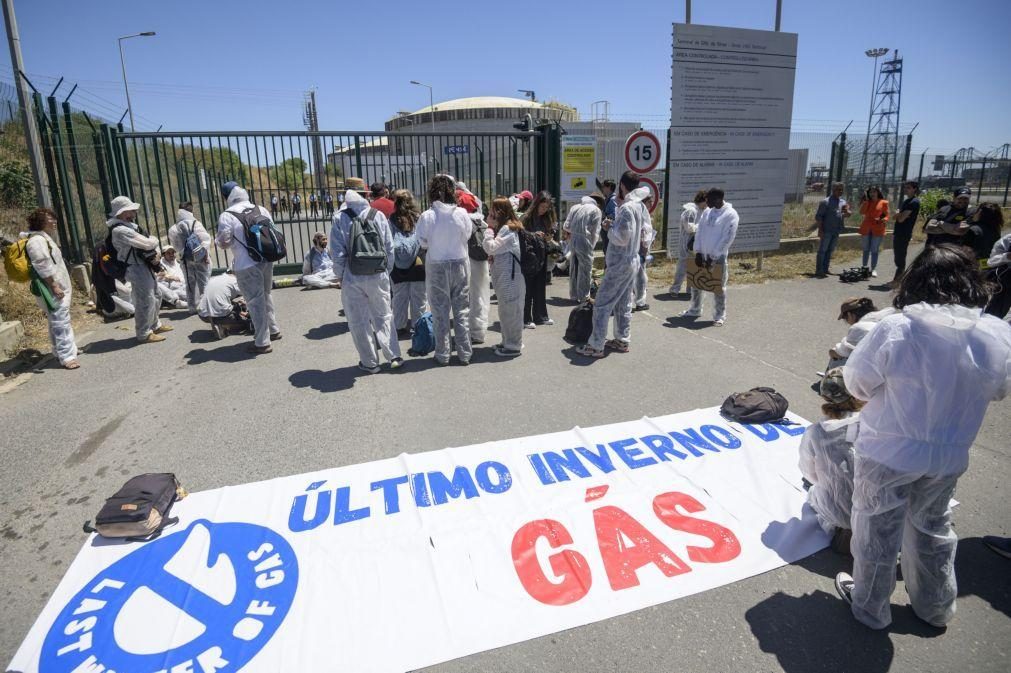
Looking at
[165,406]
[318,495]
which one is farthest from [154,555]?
[165,406]

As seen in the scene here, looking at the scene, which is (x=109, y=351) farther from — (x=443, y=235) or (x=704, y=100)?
(x=704, y=100)

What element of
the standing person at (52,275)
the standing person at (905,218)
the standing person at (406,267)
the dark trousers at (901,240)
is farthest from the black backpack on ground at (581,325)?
the dark trousers at (901,240)

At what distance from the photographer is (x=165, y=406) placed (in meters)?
5.20

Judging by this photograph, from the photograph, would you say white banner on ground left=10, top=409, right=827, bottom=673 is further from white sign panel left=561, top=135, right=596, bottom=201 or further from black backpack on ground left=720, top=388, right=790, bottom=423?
white sign panel left=561, top=135, right=596, bottom=201

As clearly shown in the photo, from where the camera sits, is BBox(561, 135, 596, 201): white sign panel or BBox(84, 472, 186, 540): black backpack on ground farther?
BBox(561, 135, 596, 201): white sign panel

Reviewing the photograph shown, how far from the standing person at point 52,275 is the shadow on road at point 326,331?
258 centimetres

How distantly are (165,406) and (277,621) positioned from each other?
3.44 metres

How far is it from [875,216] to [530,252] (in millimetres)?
7164

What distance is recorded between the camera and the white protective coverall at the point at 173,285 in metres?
8.96

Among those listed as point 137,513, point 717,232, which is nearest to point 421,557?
point 137,513

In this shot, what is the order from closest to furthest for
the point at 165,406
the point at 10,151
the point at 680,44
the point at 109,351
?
the point at 165,406
the point at 109,351
the point at 680,44
the point at 10,151

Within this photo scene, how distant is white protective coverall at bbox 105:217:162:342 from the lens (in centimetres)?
646

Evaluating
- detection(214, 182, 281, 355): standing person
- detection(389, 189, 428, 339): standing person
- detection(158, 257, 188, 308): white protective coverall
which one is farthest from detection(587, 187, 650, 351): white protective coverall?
detection(158, 257, 188, 308): white protective coverall

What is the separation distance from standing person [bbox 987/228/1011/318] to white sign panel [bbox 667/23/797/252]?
6371 millimetres
